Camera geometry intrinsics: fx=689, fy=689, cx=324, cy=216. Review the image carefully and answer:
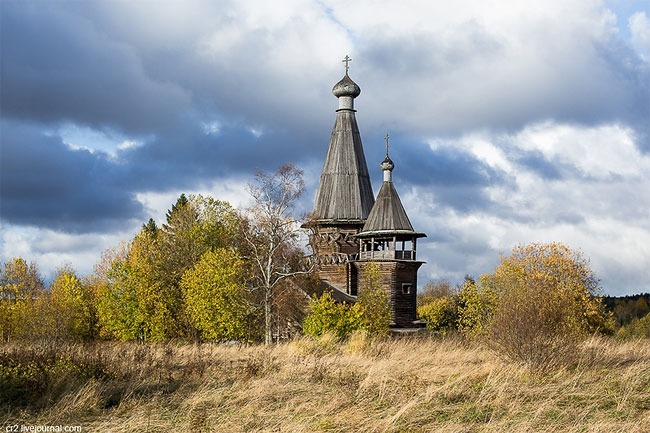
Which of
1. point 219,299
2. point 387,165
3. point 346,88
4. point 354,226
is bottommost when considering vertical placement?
point 219,299

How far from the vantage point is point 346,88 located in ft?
152

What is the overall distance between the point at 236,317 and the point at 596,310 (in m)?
16.4

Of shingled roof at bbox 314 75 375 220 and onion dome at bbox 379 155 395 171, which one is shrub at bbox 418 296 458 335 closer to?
shingled roof at bbox 314 75 375 220

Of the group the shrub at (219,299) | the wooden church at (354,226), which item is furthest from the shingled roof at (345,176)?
the shrub at (219,299)

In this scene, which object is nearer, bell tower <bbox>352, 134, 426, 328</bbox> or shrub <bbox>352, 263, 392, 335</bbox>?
shrub <bbox>352, 263, 392, 335</bbox>

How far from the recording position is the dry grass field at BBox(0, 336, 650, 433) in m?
10.3

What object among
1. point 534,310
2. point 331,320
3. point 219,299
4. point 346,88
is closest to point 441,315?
point 346,88

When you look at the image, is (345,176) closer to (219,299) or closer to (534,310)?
(219,299)

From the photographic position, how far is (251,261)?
109ft

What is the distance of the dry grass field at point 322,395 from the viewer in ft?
33.9

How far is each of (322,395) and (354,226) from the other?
3119cm

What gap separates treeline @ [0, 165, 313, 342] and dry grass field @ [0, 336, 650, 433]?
13129 millimetres

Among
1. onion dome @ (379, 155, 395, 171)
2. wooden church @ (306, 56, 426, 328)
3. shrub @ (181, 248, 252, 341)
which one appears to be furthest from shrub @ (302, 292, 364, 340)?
onion dome @ (379, 155, 395, 171)

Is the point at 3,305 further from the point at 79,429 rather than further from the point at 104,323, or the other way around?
the point at 79,429
